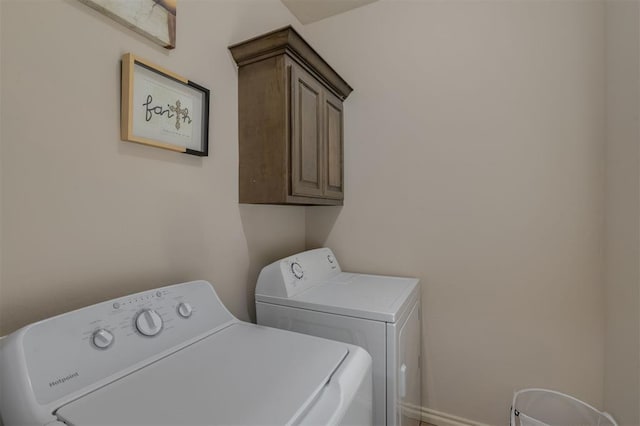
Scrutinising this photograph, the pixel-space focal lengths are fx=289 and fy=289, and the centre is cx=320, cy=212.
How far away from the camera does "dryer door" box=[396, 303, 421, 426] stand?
1192 millimetres

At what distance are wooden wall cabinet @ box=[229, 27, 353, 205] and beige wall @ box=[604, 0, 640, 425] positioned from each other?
1320 mm

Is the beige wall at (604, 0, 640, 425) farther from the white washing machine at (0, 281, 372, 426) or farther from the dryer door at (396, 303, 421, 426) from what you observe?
the white washing machine at (0, 281, 372, 426)

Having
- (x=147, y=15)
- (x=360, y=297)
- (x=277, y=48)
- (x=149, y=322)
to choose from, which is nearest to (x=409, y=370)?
(x=360, y=297)

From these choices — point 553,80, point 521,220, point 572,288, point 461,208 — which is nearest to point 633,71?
point 553,80

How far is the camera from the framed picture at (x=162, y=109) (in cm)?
94

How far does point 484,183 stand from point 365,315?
1.05 metres

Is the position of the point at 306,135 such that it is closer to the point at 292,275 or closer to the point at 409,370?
the point at 292,275

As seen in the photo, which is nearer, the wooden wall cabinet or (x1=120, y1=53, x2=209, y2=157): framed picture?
(x1=120, y1=53, x2=209, y2=157): framed picture

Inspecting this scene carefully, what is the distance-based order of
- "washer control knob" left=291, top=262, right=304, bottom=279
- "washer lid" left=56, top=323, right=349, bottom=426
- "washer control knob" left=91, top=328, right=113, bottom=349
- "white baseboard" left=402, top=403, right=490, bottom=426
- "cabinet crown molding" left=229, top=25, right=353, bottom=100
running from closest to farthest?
1. "washer lid" left=56, top=323, right=349, bottom=426
2. "washer control knob" left=91, top=328, right=113, bottom=349
3. "cabinet crown molding" left=229, top=25, right=353, bottom=100
4. "washer control knob" left=291, top=262, right=304, bottom=279
5. "white baseboard" left=402, top=403, right=490, bottom=426

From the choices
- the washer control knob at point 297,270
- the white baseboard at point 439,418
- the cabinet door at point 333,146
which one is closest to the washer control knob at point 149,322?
the washer control knob at point 297,270

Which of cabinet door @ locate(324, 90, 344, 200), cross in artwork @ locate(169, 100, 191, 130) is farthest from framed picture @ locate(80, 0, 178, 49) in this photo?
cabinet door @ locate(324, 90, 344, 200)

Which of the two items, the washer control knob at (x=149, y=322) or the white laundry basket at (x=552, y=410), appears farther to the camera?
the white laundry basket at (x=552, y=410)

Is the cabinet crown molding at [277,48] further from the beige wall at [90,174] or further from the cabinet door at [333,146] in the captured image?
the cabinet door at [333,146]

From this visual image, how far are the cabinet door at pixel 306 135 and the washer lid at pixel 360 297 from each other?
493 mm
